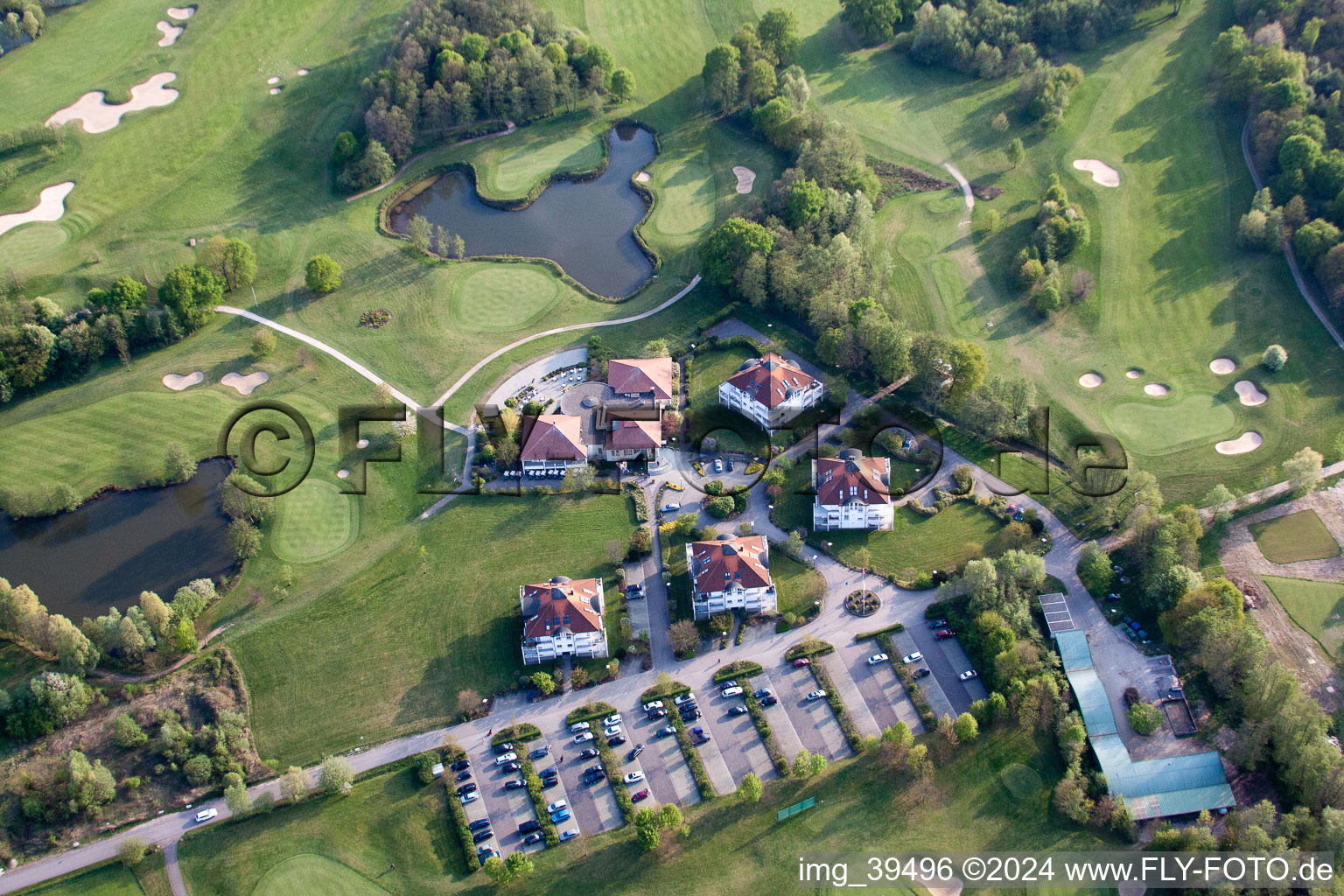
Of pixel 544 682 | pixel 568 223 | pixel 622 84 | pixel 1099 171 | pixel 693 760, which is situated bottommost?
pixel 693 760

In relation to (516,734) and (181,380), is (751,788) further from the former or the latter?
(181,380)

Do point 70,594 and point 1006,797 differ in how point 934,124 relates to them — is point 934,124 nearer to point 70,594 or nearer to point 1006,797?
point 1006,797

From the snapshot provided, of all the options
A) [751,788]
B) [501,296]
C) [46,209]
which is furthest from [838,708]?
[46,209]

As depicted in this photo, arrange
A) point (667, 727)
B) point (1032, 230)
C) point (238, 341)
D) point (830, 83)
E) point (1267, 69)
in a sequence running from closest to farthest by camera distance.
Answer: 1. point (667, 727)
2. point (238, 341)
3. point (1032, 230)
4. point (1267, 69)
5. point (830, 83)

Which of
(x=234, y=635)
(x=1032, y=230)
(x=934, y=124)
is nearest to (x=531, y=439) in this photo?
(x=234, y=635)

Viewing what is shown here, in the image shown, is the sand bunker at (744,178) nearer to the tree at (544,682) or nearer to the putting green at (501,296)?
the putting green at (501,296)

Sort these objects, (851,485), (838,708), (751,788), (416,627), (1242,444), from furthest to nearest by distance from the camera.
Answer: (1242,444), (851,485), (416,627), (838,708), (751,788)
